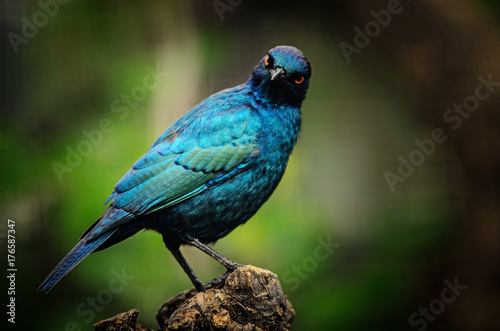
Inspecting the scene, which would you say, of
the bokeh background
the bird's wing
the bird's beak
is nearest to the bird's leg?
the bird's wing

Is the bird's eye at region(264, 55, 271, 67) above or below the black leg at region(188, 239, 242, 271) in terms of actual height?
above

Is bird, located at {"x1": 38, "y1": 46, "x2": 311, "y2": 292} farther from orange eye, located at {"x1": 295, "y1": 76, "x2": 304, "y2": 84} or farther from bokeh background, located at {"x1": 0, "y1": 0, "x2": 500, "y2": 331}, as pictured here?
bokeh background, located at {"x1": 0, "y1": 0, "x2": 500, "y2": 331}

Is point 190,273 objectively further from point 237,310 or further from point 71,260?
point 71,260

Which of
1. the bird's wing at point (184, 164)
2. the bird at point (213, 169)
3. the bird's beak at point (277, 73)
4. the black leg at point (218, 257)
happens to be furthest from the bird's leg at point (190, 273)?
the bird's beak at point (277, 73)

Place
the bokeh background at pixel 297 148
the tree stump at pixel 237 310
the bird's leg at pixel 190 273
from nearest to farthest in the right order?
the tree stump at pixel 237 310 → the bird's leg at pixel 190 273 → the bokeh background at pixel 297 148

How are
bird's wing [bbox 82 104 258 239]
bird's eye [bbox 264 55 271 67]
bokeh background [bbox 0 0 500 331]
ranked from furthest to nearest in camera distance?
bokeh background [bbox 0 0 500 331], bird's eye [bbox 264 55 271 67], bird's wing [bbox 82 104 258 239]

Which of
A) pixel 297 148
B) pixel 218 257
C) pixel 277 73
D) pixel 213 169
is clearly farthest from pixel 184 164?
pixel 297 148

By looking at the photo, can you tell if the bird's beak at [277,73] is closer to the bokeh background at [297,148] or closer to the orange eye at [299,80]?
the orange eye at [299,80]

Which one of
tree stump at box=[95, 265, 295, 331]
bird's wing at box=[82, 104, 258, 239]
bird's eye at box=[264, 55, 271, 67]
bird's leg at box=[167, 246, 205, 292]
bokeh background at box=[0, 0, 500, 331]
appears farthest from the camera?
bokeh background at box=[0, 0, 500, 331]

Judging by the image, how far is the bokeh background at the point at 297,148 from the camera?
5.00m

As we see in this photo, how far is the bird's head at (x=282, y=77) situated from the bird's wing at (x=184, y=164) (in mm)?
214

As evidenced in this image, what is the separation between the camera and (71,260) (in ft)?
11.3

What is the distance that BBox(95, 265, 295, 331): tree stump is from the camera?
3334 mm

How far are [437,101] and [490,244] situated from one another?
4.69 ft
